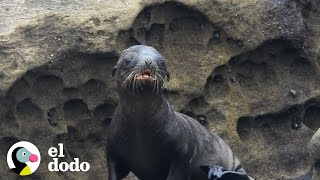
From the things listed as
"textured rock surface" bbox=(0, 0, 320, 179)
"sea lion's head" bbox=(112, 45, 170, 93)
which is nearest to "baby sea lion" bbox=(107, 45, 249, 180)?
"sea lion's head" bbox=(112, 45, 170, 93)

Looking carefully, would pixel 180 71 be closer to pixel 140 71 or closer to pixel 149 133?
pixel 149 133

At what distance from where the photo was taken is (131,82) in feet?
27.6

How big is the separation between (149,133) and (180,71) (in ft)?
6.82

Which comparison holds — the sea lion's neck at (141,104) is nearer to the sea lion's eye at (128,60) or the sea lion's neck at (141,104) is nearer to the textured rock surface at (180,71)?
the sea lion's eye at (128,60)

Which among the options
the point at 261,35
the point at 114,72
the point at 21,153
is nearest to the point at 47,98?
the point at 21,153

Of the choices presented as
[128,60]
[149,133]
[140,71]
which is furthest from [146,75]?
[149,133]

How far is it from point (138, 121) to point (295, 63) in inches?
115

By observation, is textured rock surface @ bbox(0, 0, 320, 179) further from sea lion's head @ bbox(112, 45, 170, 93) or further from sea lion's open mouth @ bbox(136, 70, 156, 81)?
sea lion's open mouth @ bbox(136, 70, 156, 81)

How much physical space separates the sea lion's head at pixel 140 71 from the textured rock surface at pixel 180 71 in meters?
1.49

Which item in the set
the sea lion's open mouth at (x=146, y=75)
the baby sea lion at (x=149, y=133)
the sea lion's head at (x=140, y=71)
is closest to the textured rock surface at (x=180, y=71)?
the baby sea lion at (x=149, y=133)

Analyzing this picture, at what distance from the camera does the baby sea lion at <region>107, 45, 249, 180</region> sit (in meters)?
8.50

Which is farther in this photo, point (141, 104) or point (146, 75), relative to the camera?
point (141, 104)

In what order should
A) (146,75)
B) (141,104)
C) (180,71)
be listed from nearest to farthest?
1. (146,75)
2. (141,104)
3. (180,71)

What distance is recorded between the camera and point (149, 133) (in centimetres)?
871
